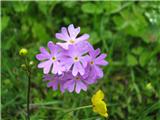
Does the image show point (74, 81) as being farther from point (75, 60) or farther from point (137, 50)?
point (137, 50)

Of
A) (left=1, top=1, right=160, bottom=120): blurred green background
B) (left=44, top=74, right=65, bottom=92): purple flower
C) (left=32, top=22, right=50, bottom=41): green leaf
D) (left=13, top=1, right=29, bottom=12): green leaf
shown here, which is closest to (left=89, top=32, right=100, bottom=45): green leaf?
(left=1, top=1, right=160, bottom=120): blurred green background

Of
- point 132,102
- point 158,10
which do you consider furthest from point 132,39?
point 132,102

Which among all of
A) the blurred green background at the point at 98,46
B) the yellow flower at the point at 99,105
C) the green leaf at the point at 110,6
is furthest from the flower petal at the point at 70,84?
the green leaf at the point at 110,6

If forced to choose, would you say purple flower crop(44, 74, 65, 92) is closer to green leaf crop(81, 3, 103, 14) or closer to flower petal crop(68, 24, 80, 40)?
flower petal crop(68, 24, 80, 40)

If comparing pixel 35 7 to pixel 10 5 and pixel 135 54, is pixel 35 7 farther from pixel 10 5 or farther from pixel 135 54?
pixel 135 54

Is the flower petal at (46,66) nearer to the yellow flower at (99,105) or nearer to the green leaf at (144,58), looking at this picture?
the yellow flower at (99,105)

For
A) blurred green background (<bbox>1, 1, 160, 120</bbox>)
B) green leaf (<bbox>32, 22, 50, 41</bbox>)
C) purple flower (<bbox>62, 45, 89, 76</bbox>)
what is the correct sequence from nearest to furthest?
purple flower (<bbox>62, 45, 89, 76</bbox>)
blurred green background (<bbox>1, 1, 160, 120</bbox>)
green leaf (<bbox>32, 22, 50, 41</bbox>)

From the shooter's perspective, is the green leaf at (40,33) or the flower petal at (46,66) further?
the green leaf at (40,33)
